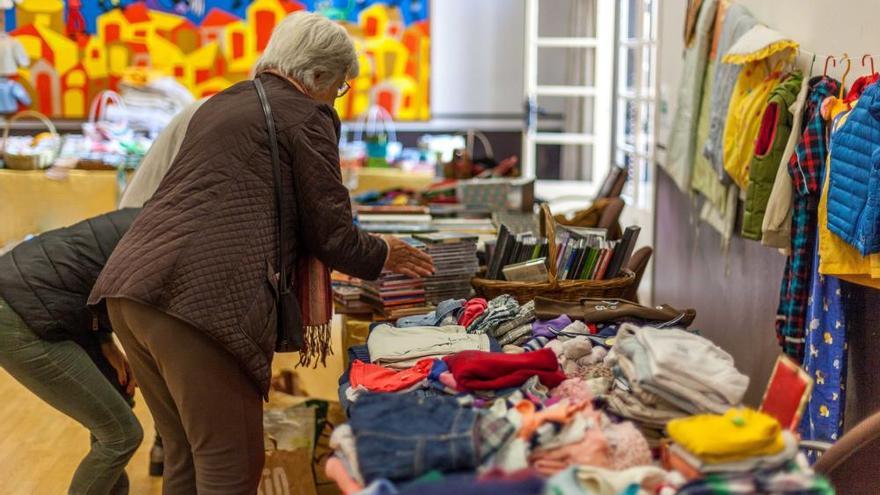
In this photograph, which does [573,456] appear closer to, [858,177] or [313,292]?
[313,292]

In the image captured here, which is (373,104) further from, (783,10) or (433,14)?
(783,10)

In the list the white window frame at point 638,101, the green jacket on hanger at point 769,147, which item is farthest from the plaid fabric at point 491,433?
the white window frame at point 638,101

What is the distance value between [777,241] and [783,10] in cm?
110

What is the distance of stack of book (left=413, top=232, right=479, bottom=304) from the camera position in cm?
373

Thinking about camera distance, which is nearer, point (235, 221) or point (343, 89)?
point (235, 221)

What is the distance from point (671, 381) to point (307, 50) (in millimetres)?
1247

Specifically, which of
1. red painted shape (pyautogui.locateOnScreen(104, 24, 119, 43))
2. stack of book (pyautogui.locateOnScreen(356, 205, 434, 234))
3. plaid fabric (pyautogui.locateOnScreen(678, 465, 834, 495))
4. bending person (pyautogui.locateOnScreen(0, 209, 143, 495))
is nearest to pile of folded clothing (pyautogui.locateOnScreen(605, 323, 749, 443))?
plaid fabric (pyautogui.locateOnScreen(678, 465, 834, 495))

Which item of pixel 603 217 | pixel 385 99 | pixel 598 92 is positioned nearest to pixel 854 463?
pixel 603 217

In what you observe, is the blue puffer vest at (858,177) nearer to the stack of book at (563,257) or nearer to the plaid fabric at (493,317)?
the stack of book at (563,257)

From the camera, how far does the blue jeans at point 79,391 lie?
3209 millimetres

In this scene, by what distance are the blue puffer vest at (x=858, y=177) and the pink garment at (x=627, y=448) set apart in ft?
4.32

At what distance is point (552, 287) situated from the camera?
11.0ft

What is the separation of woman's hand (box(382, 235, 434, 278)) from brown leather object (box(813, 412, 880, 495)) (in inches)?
47.7

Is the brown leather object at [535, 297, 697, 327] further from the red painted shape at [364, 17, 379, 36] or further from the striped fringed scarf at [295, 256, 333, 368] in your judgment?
the red painted shape at [364, 17, 379, 36]
